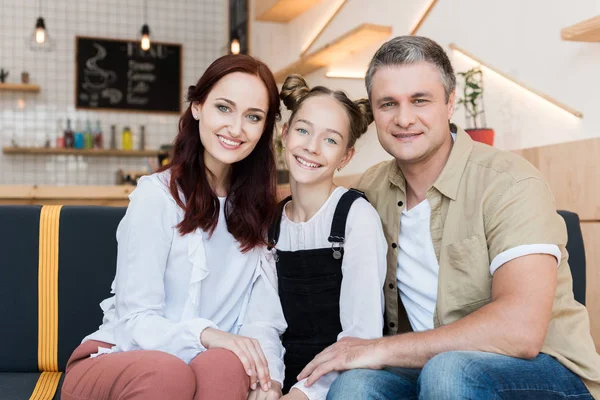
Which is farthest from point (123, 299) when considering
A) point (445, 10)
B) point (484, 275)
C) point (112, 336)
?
point (445, 10)

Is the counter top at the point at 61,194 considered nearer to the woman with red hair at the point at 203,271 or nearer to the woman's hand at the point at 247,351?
the woman with red hair at the point at 203,271

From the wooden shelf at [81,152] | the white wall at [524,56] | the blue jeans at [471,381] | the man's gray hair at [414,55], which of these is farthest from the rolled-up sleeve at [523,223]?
the wooden shelf at [81,152]

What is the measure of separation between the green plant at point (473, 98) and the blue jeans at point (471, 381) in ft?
5.20

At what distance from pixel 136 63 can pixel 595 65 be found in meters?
5.36

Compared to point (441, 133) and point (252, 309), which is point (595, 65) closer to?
point (441, 133)

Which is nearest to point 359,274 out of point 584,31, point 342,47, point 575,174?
point 575,174

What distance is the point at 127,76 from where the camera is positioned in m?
6.81

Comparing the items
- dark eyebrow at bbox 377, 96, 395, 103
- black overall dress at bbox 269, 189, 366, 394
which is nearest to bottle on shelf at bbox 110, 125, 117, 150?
black overall dress at bbox 269, 189, 366, 394

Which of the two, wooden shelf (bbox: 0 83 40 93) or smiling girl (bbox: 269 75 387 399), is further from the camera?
wooden shelf (bbox: 0 83 40 93)

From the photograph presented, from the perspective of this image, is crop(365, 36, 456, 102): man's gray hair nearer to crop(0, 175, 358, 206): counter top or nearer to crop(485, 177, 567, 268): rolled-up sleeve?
crop(485, 177, 567, 268): rolled-up sleeve

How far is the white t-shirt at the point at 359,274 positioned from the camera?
5.15ft

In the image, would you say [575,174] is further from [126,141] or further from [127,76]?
[127,76]

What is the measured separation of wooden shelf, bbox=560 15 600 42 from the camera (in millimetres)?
2113

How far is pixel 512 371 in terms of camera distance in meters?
1.33
